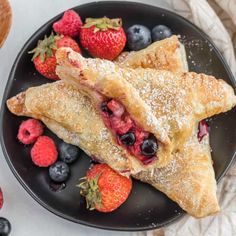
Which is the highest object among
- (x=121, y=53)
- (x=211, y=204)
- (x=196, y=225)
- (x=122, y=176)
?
(x=121, y=53)

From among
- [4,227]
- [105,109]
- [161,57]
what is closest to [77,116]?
[105,109]

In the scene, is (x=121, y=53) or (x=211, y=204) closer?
(x=211, y=204)

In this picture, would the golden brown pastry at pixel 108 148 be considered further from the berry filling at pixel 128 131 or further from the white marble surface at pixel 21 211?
the white marble surface at pixel 21 211

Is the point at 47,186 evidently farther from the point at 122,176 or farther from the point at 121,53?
the point at 121,53

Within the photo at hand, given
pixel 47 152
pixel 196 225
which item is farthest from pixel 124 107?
pixel 196 225

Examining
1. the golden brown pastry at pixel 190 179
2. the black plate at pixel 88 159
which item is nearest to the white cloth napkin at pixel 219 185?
the black plate at pixel 88 159

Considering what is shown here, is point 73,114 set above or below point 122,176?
above

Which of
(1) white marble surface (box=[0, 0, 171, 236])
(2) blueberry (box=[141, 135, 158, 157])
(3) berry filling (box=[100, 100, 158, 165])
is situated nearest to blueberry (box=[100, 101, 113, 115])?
(3) berry filling (box=[100, 100, 158, 165])

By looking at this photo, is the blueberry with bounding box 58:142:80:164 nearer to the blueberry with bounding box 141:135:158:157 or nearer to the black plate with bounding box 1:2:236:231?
the black plate with bounding box 1:2:236:231
